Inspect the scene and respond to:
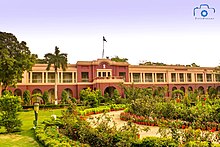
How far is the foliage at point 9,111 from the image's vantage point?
43.8 ft

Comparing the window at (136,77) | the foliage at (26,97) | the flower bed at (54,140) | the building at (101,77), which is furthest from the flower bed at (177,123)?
the window at (136,77)

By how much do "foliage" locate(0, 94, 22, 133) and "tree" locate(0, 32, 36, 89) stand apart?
1375 cm

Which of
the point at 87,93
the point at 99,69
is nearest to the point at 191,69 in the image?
the point at 99,69

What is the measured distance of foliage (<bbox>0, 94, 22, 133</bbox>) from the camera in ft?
43.8

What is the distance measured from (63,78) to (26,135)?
24133mm

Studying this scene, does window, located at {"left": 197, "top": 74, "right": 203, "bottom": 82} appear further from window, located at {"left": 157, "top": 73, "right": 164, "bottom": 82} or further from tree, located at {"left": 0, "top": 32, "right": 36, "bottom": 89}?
tree, located at {"left": 0, "top": 32, "right": 36, "bottom": 89}

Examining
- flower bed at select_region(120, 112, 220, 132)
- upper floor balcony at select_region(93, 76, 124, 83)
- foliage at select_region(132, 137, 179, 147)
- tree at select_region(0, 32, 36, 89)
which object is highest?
tree at select_region(0, 32, 36, 89)

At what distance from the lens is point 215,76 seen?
152ft

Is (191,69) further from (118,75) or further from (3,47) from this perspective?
(3,47)

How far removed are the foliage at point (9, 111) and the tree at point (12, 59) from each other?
1375 centimetres

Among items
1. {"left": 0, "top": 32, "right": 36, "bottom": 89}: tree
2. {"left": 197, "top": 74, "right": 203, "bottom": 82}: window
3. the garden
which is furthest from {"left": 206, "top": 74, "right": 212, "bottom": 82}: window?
{"left": 0, "top": 32, "right": 36, "bottom": 89}: tree

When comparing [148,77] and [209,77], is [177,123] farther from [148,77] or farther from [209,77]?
[209,77]

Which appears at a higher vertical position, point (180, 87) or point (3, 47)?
point (3, 47)

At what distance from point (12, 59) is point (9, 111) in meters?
14.3
